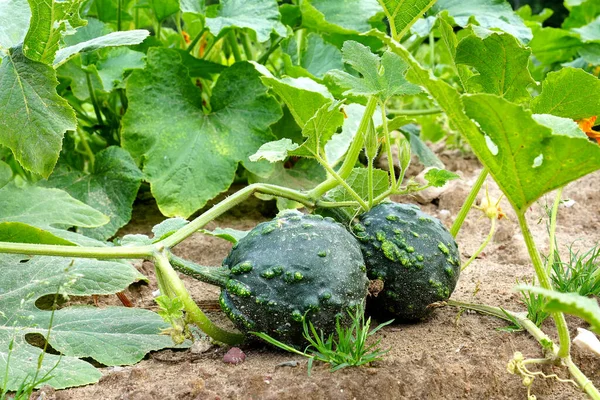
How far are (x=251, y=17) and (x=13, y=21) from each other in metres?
1.20

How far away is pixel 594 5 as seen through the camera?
481 centimetres

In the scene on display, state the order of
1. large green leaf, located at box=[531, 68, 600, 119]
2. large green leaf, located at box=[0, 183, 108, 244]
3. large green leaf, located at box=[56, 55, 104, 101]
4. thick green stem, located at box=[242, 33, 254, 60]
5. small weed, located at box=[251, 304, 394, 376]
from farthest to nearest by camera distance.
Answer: thick green stem, located at box=[242, 33, 254, 60]
large green leaf, located at box=[56, 55, 104, 101]
large green leaf, located at box=[0, 183, 108, 244]
large green leaf, located at box=[531, 68, 600, 119]
small weed, located at box=[251, 304, 394, 376]

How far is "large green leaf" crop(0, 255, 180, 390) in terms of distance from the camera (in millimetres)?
1674

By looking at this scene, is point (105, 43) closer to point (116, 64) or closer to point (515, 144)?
point (116, 64)

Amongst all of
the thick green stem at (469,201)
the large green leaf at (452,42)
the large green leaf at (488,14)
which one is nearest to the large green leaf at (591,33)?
the large green leaf at (488,14)

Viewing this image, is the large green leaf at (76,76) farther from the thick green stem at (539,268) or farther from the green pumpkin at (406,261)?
the thick green stem at (539,268)

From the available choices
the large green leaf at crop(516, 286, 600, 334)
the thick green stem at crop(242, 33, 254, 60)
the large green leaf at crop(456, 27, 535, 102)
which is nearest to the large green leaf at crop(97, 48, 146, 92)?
Answer: the thick green stem at crop(242, 33, 254, 60)

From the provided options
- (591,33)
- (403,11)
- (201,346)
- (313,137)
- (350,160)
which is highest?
(403,11)

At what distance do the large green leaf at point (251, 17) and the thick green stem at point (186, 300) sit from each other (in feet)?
4.57

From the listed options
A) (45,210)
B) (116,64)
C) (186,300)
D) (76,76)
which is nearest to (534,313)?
(186,300)

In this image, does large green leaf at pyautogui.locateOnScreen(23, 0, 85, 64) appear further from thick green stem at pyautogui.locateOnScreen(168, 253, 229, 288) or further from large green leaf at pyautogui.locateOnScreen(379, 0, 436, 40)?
large green leaf at pyautogui.locateOnScreen(379, 0, 436, 40)

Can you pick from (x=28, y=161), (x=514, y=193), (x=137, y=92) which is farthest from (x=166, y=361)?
(x=137, y=92)

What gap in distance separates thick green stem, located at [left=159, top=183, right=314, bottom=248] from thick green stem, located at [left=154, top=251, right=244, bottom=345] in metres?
0.06

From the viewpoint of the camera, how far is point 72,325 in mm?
1867
